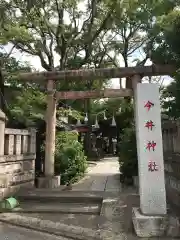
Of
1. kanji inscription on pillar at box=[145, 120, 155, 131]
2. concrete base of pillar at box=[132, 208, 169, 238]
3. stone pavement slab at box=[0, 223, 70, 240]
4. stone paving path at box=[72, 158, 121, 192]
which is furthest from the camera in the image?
stone paving path at box=[72, 158, 121, 192]

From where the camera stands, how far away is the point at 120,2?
53.7 ft

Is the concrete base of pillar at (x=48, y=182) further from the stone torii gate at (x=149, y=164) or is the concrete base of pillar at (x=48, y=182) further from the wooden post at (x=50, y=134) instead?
the stone torii gate at (x=149, y=164)

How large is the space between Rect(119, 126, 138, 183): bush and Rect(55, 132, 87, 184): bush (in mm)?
1864

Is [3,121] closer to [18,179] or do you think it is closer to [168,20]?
[18,179]

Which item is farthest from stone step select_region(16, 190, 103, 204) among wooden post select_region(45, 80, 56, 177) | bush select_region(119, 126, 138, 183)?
bush select_region(119, 126, 138, 183)

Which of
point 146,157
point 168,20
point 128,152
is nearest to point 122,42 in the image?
point 128,152

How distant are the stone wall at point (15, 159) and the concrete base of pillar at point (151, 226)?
3.91 metres

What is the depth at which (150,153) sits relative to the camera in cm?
476

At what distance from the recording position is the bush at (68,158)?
372 inches

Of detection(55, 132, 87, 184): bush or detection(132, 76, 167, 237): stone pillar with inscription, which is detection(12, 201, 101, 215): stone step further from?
detection(55, 132, 87, 184): bush

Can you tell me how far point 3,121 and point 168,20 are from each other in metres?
4.97

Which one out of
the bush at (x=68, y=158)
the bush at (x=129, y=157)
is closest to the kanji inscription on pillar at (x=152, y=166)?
the bush at (x=129, y=157)

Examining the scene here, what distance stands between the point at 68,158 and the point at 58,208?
340 cm

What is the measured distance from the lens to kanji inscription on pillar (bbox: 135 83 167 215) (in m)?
4.59
